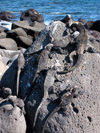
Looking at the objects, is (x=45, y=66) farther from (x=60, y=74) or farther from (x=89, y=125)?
(x=89, y=125)

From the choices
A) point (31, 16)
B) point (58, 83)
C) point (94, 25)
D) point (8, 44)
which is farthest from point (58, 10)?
point (58, 83)

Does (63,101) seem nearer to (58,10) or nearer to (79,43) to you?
(79,43)

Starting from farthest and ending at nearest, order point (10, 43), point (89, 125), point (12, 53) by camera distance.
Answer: point (10, 43)
point (12, 53)
point (89, 125)

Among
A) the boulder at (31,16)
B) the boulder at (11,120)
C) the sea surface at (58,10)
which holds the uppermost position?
the boulder at (11,120)

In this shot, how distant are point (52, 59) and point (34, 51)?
1.71ft

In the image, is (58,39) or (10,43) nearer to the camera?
(58,39)

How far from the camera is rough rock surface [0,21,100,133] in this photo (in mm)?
4480

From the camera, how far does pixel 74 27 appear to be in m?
6.16

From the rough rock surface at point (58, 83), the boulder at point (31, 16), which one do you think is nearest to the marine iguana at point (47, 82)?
the rough rock surface at point (58, 83)

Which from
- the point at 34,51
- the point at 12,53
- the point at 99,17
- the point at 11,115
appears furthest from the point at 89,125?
the point at 99,17

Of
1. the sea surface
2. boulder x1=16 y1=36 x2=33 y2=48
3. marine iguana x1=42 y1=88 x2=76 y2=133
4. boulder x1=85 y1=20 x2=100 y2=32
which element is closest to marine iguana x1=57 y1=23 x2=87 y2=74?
marine iguana x1=42 y1=88 x2=76 y2=133

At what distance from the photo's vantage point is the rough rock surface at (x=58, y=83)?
14.7ft

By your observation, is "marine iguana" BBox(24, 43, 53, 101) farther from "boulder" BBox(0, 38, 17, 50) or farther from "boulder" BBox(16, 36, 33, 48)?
"boulder" BBox(16, 36, 33, 48)

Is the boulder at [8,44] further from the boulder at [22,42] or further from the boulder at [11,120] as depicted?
the boulder at [11,120]
